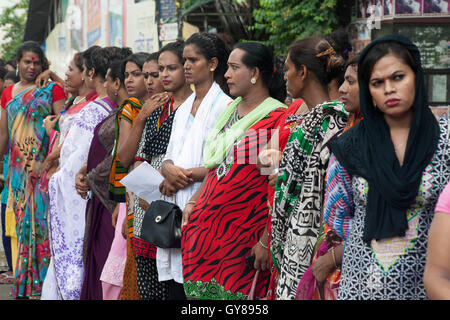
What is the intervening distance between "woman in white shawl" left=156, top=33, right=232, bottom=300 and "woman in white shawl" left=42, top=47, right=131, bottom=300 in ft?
4.98

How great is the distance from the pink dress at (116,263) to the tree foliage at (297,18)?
5.24 m

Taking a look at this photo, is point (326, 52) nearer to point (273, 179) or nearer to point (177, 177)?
point (273, 179)

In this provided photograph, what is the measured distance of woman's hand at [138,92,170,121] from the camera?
5215 mm

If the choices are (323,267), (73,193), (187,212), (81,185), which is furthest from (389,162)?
(73,193)

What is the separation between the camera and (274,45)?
11.3 meters

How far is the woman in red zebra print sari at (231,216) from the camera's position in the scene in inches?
169

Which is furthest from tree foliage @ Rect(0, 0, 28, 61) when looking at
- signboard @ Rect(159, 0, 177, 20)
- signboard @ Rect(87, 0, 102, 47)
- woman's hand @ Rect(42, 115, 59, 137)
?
woman's hand @ Rect(42, 115, 59, 137)

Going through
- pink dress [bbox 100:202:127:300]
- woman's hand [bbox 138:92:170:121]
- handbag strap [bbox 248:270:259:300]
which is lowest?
pink dress [bbox 100:202:127:300]

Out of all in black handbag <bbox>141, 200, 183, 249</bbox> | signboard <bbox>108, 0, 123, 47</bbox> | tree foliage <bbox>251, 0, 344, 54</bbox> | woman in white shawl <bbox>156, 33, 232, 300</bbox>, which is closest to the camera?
black handbag <bbox>141, 200, 183, 249</bbox>

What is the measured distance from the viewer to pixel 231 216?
4324mm

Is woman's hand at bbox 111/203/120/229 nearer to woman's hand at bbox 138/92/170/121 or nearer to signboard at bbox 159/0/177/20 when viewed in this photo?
woman's hand at bbox 138/92/170/121

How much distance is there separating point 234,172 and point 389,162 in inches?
62.4
